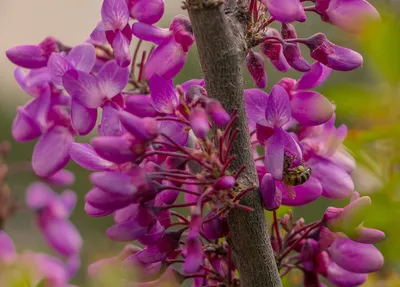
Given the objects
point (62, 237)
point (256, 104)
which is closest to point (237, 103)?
point (256, 104)

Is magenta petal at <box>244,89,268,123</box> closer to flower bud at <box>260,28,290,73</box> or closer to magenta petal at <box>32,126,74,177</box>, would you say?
flower bud at <box>260,28,290,73</box>

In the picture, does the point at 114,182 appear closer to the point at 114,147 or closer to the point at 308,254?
the point at 114,147

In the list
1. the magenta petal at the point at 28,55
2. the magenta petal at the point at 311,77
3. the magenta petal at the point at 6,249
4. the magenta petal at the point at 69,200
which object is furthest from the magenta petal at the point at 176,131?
the magenta petal at the point at 69,200

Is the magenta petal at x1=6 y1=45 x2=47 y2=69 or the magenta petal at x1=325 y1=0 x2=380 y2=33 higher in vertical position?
the magenta petal at x1=325 y1=0 x2=380 y2=33

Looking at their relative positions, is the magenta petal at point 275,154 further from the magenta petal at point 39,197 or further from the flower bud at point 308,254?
the magenta petal at point 39,197

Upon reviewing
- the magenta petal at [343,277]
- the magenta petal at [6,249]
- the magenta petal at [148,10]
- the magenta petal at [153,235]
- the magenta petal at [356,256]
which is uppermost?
the magenta petal at [148,10]

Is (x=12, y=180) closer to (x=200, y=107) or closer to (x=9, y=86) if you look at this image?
(x=9, y=86)

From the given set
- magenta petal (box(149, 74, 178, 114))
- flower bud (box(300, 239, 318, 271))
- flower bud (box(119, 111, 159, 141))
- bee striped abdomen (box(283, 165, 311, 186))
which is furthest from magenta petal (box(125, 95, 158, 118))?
flower bud (box(300, 239, 318, 271))
